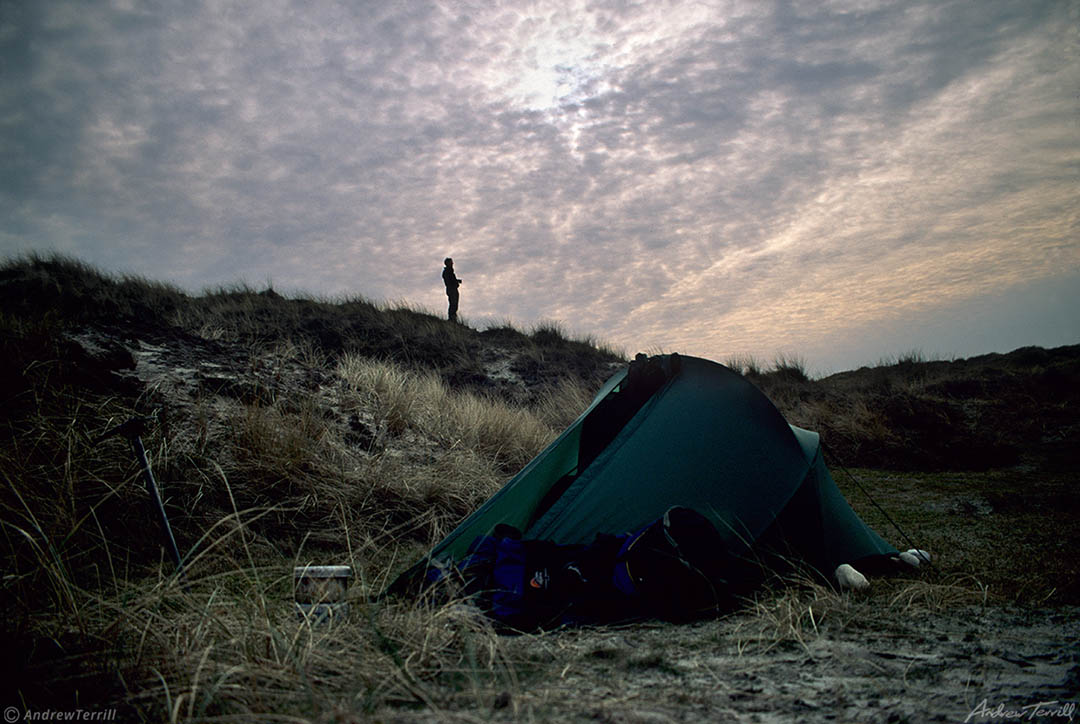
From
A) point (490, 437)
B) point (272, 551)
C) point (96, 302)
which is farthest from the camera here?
point (96, 302)

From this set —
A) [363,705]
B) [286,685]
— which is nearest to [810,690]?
[363,705]

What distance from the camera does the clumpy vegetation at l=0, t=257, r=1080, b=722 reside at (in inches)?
65.9

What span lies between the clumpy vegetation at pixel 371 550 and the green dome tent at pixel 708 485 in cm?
43

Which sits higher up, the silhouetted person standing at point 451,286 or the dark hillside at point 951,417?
the silhouetted person standing at point 451,286

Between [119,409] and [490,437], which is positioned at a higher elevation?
[119,409]

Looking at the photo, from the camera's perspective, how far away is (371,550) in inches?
166

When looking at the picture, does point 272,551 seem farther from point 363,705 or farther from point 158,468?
point 363,705

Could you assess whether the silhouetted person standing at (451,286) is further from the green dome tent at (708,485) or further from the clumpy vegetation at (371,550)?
the green dome tent at (708,485)

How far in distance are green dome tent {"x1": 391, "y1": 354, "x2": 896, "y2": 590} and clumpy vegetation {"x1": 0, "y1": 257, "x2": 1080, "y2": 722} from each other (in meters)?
0.43

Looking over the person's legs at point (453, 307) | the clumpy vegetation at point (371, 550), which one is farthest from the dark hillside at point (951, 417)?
the person's legs at point (453, 307)

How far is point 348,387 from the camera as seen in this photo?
698 cm

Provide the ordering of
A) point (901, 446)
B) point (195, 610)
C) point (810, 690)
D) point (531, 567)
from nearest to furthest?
point (810, 690) < point (195, 610) < point (531, 567) < point (901, 446)

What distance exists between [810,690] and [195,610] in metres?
2.13

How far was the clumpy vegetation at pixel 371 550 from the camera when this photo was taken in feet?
5.49
